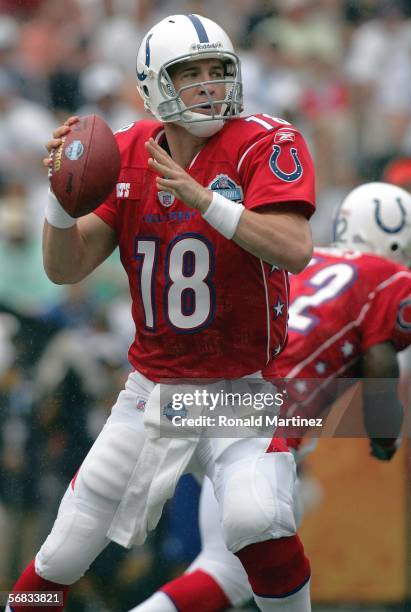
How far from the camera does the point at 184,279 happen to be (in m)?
3.50

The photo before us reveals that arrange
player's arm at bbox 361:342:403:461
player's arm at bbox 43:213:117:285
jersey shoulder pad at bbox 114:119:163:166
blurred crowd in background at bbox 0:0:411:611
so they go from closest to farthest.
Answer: player's arm at bbox 43:213:117:285, jersey shoulder pad at bbox 114:119:163:166, player's arm at bbox 361:342:403:461, blurred crowd in background at bbox 0:0:411:611

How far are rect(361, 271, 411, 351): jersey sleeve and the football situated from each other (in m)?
1.27

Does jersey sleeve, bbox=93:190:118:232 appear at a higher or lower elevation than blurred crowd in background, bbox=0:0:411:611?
higher

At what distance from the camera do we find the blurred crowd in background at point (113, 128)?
5.42m

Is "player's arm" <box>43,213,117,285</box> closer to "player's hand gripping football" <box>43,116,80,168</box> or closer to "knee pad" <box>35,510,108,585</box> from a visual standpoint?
"player's hand gripping football" <box>43,116,80,168</box>

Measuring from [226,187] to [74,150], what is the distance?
0.45m

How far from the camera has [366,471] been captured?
18.7ft

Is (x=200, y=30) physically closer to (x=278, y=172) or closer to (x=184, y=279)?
(x=278, y=172)

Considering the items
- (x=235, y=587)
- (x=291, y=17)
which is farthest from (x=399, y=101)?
(x=235, y=587)

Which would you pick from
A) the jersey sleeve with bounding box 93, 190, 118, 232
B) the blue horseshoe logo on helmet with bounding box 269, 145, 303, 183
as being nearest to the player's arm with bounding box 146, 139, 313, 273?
the blue horseshoe logo on helmet with bounding box 269, 145, 303, 183

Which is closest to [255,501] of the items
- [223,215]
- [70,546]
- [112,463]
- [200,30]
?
[112,463]

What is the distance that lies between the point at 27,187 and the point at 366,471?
2302 millimetres

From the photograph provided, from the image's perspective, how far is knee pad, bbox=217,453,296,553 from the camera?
10.8 feet

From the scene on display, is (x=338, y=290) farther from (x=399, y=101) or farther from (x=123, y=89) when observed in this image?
(x=399, y=101)
